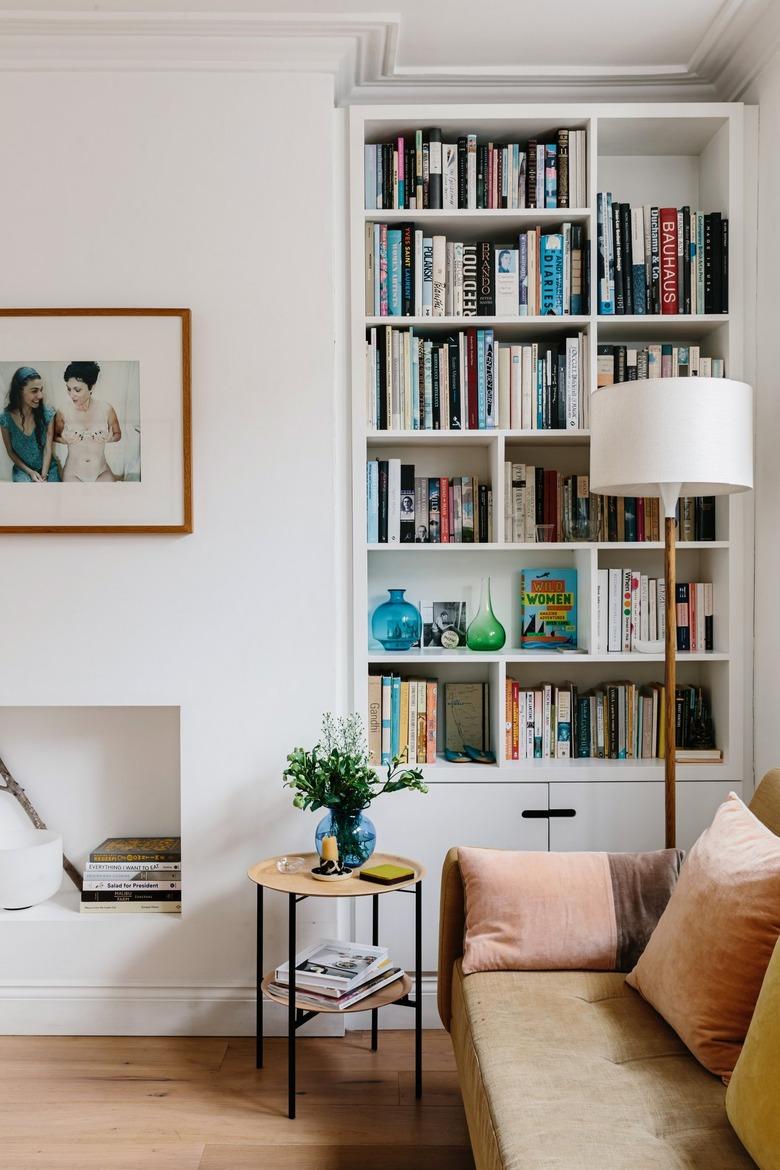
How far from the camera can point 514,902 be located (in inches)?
81.0

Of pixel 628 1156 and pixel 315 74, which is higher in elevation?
pixel 315 74

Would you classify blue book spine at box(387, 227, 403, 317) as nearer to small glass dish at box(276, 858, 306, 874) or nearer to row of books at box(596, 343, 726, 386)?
row of books at box(596, 343, 726, 386)

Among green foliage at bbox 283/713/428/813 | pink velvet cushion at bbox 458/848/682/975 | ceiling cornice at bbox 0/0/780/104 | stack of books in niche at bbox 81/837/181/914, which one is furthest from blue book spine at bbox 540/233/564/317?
stack of books in niche at bbox 81/837/181/914

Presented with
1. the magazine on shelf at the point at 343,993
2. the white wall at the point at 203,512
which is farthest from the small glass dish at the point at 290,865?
the magazine on shelf at the point at 343,993

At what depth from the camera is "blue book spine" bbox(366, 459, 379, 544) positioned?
→ 2797mm

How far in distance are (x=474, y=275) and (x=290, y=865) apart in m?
1.78

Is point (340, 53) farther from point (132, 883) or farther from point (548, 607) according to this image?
point (132, 883)

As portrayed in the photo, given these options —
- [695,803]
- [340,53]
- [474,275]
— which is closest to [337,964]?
[695,803]

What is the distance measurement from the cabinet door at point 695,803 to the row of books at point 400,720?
0.74m

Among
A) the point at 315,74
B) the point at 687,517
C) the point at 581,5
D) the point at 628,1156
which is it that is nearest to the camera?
the point at 628,1156

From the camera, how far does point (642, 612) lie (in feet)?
9.27

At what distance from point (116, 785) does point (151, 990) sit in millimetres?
607

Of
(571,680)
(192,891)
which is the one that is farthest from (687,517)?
(192,891)

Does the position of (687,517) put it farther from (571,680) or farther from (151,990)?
(151,990)
